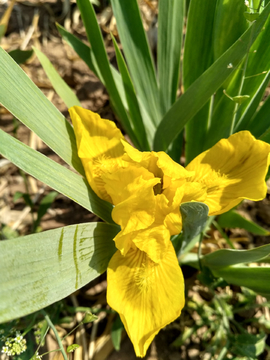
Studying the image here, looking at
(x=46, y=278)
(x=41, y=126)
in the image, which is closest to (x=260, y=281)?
(x=46, y=278)

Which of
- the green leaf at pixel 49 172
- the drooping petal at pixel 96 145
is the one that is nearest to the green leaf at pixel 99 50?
the drooping petal at pixel 96 145

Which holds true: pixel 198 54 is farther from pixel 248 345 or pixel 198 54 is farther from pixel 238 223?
pixel 248 345

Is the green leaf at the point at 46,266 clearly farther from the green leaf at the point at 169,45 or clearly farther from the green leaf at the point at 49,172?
the green leaf at the point at 169,45

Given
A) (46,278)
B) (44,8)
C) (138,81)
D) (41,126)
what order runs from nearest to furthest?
(46,278) → (41,126) → (138,81) → (44,8)

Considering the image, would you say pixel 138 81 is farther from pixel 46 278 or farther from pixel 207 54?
pixel 46 278

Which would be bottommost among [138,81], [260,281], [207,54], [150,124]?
[260,281]
